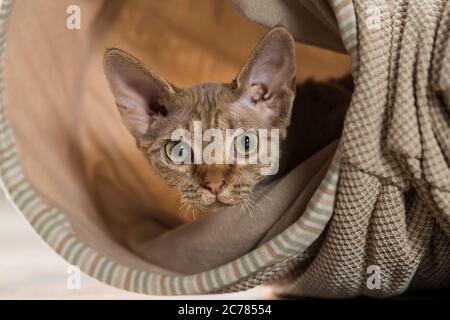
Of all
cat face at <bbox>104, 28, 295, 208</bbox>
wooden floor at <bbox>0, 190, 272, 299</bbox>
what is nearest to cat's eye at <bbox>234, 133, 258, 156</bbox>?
cat face at <bbox>104, 28, 295, 208</bbox>

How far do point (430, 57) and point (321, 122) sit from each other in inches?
18.6

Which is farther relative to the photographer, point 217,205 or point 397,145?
point 217,205

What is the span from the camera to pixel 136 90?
1.02m

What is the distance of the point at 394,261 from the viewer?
0.88 meters

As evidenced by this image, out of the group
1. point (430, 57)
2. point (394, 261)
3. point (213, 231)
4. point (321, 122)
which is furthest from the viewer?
point (321, 122)

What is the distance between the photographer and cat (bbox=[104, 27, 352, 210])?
2.99 feet

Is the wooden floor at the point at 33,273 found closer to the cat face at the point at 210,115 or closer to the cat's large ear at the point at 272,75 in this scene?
the cat face at the point at 210,115

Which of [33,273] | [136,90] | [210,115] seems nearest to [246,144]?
[210,115]

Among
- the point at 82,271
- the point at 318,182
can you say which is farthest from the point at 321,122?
the point at 82,271

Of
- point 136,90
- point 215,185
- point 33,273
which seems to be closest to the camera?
point 215,185

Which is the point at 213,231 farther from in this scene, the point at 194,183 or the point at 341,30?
the point at 341,30

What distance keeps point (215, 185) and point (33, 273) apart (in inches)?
30.3

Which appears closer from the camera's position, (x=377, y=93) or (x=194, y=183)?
(x=377, y=93)

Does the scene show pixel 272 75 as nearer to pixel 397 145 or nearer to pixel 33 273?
pixel 397 145
